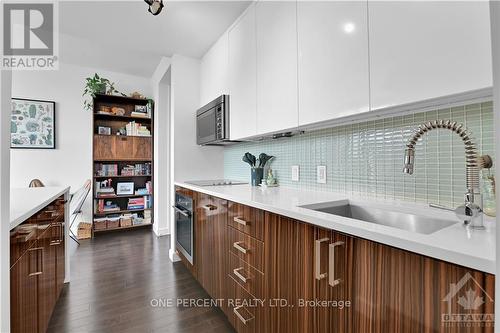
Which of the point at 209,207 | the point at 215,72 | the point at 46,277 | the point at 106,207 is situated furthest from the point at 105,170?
the point at 209,207

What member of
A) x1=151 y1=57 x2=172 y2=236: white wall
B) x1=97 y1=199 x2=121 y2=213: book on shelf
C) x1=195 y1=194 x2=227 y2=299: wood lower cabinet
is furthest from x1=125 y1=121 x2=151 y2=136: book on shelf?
x1=195 y1=194 x2=227 y2=299: wood lower cabinet

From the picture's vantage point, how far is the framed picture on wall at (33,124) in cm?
332

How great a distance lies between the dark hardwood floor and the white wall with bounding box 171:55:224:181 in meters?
1.05

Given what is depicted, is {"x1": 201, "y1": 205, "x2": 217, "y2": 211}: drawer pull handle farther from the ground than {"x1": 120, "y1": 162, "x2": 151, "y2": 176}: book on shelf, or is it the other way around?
{"x1": 120, "y1": 162, "x2": 151, "y2": 176}: book on shelf

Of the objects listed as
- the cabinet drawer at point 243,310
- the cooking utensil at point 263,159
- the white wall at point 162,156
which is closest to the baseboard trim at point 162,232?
the white wall at point 162,156

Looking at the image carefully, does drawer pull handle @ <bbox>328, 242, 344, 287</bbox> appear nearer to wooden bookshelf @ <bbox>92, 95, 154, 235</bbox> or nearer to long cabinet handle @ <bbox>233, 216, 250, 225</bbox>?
long cabinet handle @ <bbox>233, 216, 250, 225</bbox>

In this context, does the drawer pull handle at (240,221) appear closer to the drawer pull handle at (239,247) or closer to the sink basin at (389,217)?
the drawer pull handle at (239,247)

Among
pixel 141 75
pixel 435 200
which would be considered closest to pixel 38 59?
pixel 141 75

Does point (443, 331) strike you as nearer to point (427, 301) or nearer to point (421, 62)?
point (427, 301)

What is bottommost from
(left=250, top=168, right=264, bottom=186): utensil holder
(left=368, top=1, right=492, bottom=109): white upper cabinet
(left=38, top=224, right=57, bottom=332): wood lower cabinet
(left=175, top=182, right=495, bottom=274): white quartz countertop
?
(left=38, top=224, right=57, bottom=332): wood lower cabinet

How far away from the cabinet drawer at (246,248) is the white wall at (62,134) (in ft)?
10.9

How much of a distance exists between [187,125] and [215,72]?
718 millimetres

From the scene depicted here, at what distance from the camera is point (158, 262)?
8.70 feet

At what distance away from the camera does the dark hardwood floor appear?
5.27 ft
